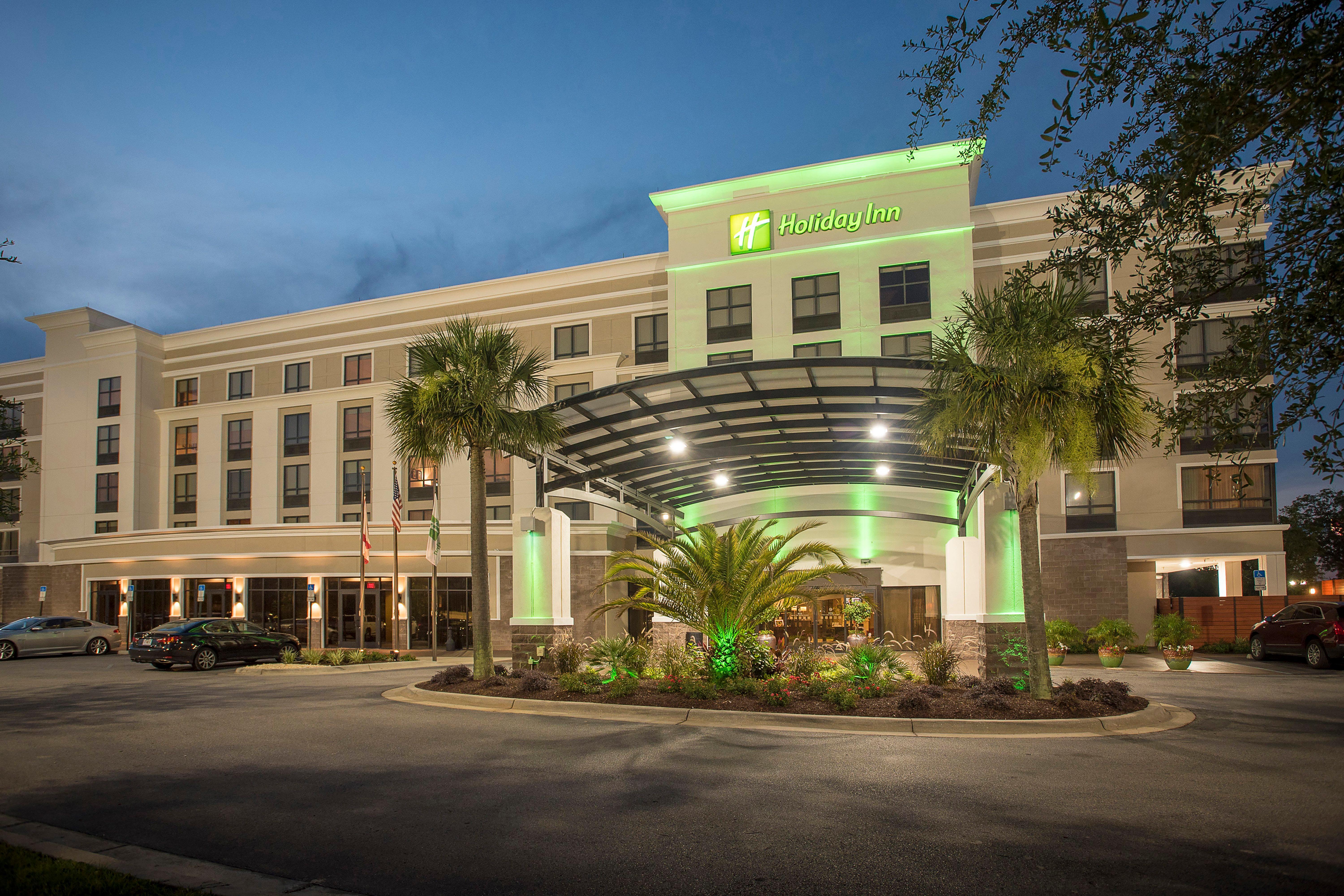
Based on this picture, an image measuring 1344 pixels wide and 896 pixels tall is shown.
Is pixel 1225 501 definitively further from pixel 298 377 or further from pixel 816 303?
pixel 298 377

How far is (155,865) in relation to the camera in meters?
6.32

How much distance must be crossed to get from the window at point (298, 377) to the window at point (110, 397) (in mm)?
10124

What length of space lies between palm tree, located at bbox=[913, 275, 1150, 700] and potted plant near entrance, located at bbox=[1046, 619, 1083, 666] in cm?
1113

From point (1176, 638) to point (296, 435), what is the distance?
39.9 meters

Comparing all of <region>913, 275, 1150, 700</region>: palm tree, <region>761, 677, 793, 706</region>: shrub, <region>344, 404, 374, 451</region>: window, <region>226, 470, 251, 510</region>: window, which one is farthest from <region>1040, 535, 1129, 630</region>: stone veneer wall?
<region>226, 470, 251, 510</region>: window

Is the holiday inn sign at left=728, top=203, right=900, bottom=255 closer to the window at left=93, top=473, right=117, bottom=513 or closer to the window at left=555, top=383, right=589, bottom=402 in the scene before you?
the window at left=555, top=383, right=589, bottom=402

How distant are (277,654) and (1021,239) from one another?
3144cm

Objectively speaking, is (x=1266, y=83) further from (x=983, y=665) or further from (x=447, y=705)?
(x=447, y=705)

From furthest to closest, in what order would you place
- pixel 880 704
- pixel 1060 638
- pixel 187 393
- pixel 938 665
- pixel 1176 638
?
pixel 187 393, pixel 1060 638, pixel 1176 638, pixel 938 665, pixel 880 704

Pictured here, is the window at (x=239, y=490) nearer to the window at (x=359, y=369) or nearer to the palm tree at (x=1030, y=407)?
the window at (x=359, y=369)

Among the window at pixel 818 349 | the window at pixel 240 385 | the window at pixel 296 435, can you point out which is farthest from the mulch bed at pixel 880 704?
the window at pixel 240 385

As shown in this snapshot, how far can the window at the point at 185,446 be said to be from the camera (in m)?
48.3

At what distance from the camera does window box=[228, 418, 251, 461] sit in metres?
46.4

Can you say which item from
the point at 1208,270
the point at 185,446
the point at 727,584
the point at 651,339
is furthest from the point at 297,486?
the point at 1208,270
